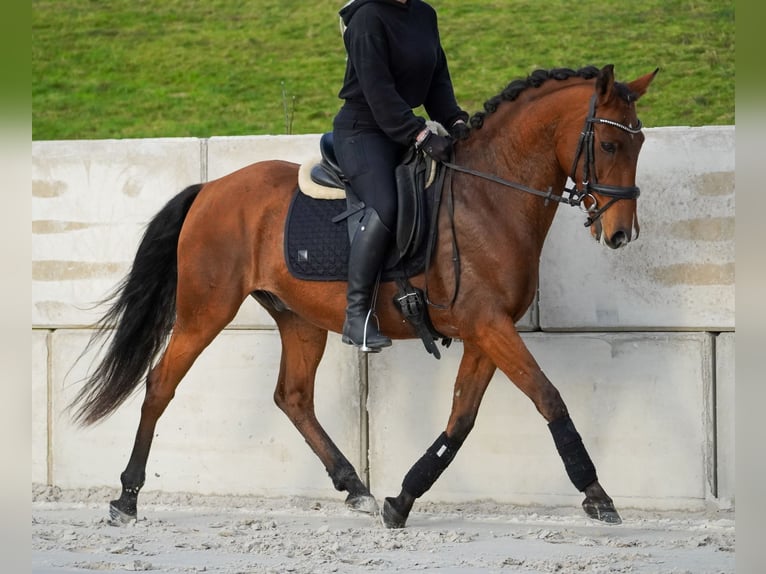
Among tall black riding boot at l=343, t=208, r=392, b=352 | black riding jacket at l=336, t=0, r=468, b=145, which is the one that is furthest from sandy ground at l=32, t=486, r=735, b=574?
black riding jacket at l=336, t=0, r=468, b=145

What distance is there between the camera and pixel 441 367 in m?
6.77

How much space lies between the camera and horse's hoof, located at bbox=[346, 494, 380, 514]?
632 cm

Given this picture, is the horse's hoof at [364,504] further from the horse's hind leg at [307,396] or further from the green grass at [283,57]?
the green grass at [283,57]

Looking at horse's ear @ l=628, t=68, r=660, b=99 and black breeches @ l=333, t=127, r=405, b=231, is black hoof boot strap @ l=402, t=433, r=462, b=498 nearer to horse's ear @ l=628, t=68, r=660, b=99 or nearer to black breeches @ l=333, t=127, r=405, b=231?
black breeches @ l=333, t=127, r=405, b=231

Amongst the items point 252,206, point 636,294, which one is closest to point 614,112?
point 636,294

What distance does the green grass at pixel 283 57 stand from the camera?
12.2 meters

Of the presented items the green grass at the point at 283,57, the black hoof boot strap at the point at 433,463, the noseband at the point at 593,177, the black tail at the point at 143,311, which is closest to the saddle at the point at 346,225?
the black hoof boot strap at the point at 433,463

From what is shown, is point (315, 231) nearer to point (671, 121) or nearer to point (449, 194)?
point (449, 194)

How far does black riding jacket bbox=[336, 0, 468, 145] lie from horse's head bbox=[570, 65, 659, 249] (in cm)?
90

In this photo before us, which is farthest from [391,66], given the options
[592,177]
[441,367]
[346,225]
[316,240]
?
[441,367]

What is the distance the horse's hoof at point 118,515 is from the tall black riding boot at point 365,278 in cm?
170

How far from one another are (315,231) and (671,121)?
6.27 metres

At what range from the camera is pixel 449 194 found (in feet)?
18.7

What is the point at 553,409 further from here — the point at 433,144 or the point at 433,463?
the point at 433,144
